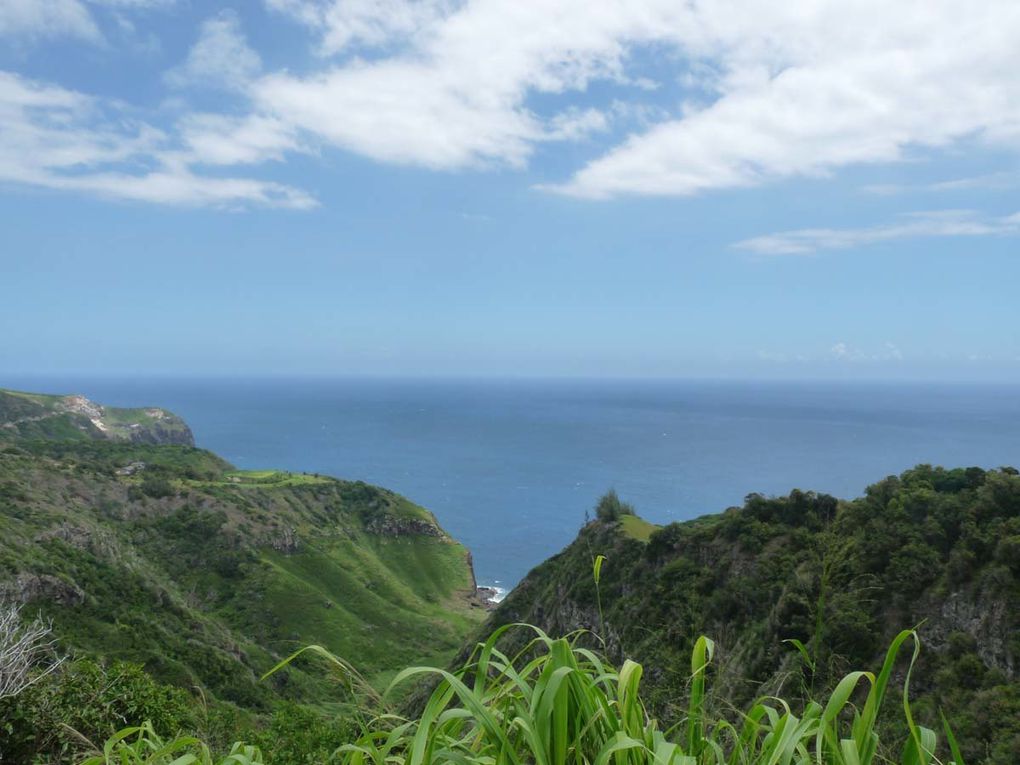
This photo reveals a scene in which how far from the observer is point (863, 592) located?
912 inches

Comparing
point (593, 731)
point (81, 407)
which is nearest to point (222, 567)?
point (593, 731)

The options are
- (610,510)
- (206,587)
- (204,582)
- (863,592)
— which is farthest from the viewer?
(204,582)

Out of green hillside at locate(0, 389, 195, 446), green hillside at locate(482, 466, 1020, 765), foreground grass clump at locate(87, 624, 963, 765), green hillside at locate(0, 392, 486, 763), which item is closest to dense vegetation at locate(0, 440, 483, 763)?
green hillside at locate(0, 392, 486, 763)

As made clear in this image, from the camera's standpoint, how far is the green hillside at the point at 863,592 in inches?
733

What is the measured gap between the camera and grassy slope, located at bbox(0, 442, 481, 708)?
4397cm

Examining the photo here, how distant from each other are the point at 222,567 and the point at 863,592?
71.9 m

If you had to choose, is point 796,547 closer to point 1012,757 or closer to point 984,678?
point 984,678

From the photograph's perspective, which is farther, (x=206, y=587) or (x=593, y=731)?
(x=206, y=587)

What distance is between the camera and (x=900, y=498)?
87.9 ft

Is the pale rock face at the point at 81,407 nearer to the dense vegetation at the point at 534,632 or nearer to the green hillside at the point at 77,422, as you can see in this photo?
the green hillside at the point at 77,422

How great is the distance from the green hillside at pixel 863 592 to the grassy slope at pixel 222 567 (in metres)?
17.3

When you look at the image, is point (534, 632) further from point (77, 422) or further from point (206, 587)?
point (77, 422)

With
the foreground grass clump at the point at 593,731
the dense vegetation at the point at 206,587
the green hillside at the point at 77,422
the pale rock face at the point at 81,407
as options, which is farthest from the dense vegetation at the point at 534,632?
the pale rock face at the point at 81,407

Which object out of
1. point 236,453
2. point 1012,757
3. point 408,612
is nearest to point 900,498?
point 1012,757
